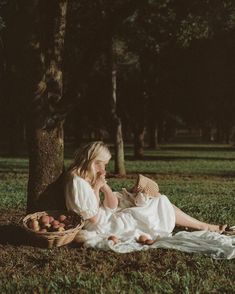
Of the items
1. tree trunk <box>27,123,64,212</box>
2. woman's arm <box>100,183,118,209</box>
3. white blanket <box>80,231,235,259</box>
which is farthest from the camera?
tree trunk <box>27,123,64,212</box>

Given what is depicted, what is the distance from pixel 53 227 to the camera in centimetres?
779

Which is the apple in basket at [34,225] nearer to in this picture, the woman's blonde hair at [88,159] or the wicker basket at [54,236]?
the wicker basket at [54,236]

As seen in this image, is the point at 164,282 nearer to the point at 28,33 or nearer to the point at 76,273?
the point at 76,273

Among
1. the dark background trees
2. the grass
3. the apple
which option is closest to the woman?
the apple

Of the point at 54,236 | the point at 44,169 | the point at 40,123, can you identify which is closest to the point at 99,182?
the point at 54,236

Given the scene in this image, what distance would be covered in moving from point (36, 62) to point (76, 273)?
446 centimetres

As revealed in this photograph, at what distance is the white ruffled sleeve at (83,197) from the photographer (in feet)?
26.2

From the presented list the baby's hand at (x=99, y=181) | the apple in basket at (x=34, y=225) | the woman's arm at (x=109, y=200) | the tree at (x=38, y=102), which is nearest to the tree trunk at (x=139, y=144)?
the tree at (x=38, y=102)

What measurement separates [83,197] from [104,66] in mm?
27367

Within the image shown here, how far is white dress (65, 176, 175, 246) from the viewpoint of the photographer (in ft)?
26.2

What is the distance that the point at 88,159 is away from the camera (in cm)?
823

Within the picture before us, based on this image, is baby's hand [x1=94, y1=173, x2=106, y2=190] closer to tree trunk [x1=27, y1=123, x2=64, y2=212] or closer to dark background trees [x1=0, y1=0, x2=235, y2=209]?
tree trunk [x1=27, y1=123, x2=64, y2=212]

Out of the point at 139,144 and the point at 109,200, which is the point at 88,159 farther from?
the point at 139,144

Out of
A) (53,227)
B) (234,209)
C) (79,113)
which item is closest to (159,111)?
(79,113)
